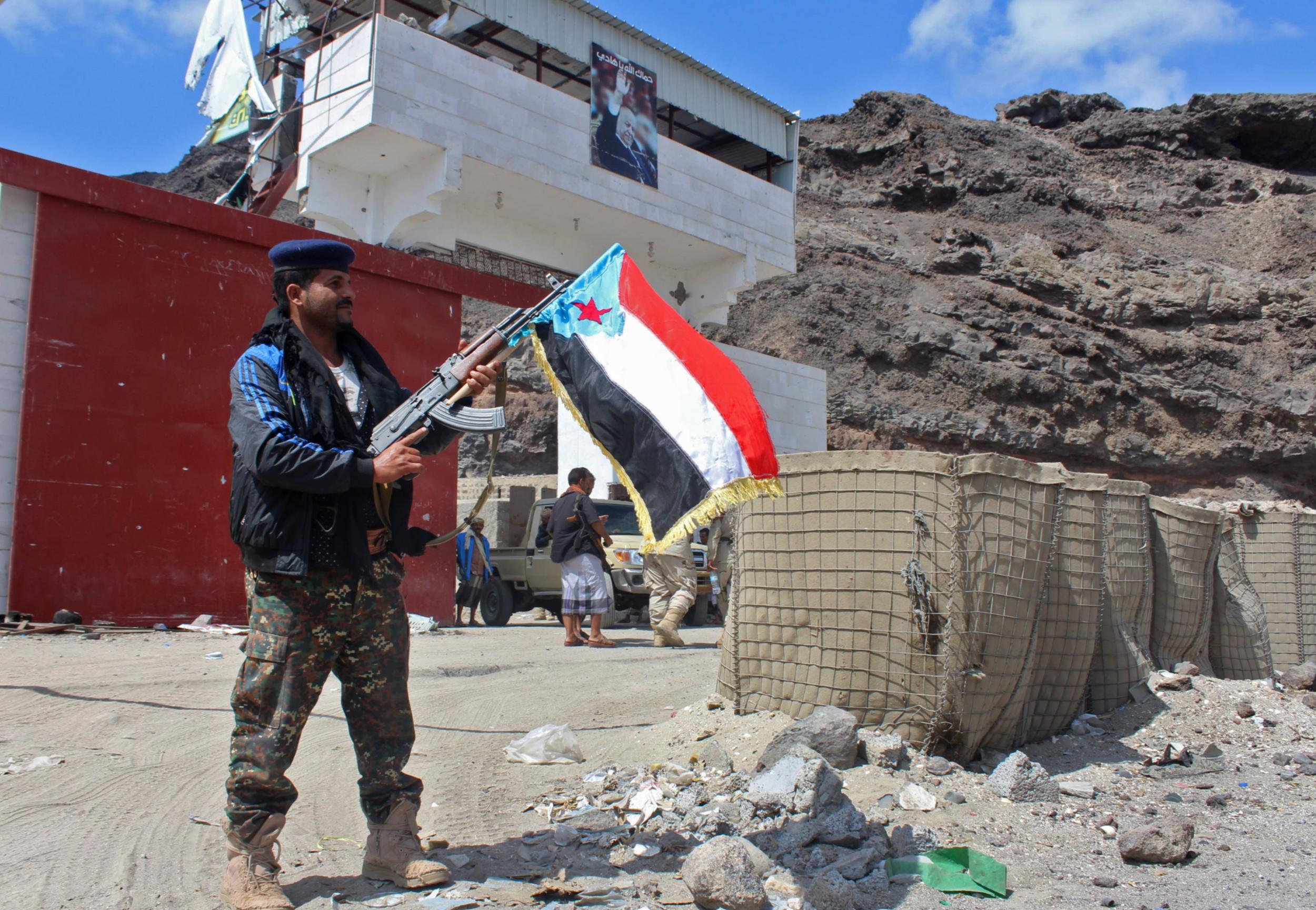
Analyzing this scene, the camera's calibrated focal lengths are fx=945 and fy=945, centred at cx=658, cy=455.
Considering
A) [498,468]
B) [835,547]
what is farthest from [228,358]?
[498,468]

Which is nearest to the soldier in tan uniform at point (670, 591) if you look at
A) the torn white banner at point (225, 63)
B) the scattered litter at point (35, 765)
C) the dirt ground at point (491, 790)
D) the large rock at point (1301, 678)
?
the dirt ground at point (491, 790)

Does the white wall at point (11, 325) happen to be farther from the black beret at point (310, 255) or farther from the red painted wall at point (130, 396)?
the black beret at point (310, 255)

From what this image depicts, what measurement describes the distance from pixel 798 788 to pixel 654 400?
1.49 meters

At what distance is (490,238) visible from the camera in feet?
46.0

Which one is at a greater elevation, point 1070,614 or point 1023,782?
point 1070,614

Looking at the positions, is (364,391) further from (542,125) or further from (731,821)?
(542,125)

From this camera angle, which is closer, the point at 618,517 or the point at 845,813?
the point at 845,813

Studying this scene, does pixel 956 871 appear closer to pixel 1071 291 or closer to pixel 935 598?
pixel 935 598

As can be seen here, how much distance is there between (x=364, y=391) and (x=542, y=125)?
11.2 m

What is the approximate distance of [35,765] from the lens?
3.63 metres

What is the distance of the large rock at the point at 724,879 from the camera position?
2.68 meters

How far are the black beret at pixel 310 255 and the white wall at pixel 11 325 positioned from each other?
6168 millimetres

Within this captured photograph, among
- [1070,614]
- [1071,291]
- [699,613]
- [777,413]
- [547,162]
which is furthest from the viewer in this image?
[1071,291]

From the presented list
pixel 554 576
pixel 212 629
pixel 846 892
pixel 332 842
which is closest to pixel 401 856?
pixel 332 842
